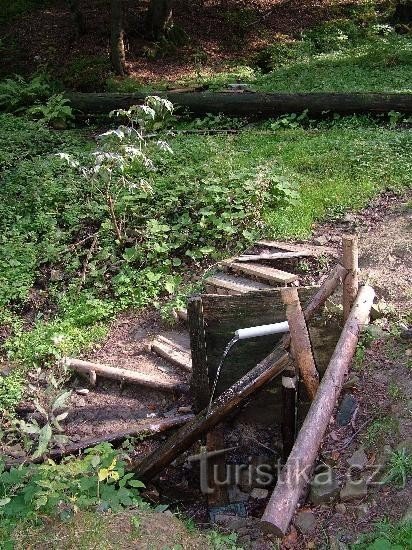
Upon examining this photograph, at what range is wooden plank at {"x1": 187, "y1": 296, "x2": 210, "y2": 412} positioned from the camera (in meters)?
6.05

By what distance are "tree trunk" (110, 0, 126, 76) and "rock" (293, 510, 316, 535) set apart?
42.6ft

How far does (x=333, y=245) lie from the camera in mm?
8141

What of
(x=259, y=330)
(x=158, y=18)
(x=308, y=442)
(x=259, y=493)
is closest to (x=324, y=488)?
(x=308, y=442)

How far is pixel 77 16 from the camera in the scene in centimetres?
1659

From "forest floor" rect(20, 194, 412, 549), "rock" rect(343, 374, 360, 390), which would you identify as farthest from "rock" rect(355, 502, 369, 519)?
"rock" rect(343, 374, 360, 390)

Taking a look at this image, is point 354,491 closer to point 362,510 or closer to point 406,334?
point 362,510

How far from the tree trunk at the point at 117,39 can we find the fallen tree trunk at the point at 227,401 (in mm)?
10859

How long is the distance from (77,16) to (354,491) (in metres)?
15.7

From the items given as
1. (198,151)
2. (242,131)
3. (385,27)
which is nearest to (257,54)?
(385,27)

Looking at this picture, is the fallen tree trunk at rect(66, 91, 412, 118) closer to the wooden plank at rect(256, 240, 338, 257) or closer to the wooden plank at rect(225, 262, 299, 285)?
the wooden plank at rect(256, 240, 338, 257)

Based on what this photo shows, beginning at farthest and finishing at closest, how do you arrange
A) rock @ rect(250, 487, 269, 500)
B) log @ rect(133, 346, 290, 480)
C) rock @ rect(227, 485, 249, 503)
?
rock @ rect(227, 485, 249, 503) → rock @ rect(250, 487, 269, 500) → log @ rect(133, 346, 290, 480)

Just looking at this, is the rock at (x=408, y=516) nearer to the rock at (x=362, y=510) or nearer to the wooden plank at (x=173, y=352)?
the rock at (x=362, y=510)

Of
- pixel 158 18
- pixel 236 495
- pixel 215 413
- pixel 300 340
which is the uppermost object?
pixel 158 18

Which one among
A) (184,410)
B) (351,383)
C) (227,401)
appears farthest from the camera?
(184,410)
